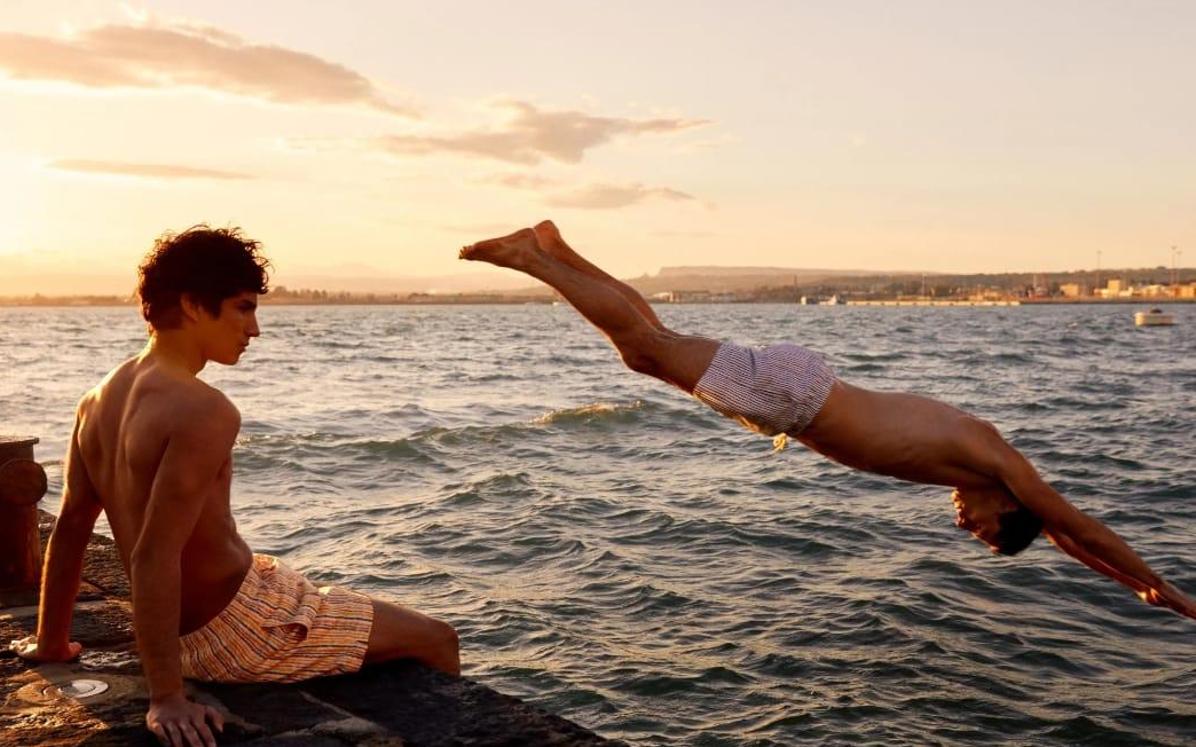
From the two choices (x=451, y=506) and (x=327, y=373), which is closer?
(x=451, y=506)

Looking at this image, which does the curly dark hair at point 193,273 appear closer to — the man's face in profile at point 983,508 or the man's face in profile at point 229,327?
the man's face in profile at point 229,327

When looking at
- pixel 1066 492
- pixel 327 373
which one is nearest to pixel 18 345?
pixel 327 373

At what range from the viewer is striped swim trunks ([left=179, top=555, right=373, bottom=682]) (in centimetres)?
398

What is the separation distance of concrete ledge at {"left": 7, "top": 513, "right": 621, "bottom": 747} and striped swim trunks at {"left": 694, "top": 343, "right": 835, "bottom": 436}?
1568 millimetres

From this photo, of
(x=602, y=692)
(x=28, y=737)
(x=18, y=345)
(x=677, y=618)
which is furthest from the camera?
(x=18, y=345)

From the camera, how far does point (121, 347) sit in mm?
60000

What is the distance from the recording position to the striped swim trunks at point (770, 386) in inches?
186

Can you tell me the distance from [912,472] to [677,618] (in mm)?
4259

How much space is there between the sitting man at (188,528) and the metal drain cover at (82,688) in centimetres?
28

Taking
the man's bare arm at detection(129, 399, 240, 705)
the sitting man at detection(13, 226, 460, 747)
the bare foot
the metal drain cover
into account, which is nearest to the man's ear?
the sitting man at detection(13, 226, 460, 747)

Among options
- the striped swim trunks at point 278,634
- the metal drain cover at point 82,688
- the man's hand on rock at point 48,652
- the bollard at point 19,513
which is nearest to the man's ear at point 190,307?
the striped swim trunks at point 278,634

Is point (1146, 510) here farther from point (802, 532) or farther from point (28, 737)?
point (28, 737)

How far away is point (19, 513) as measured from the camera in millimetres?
5480

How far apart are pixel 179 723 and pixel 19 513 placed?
2559 mm
